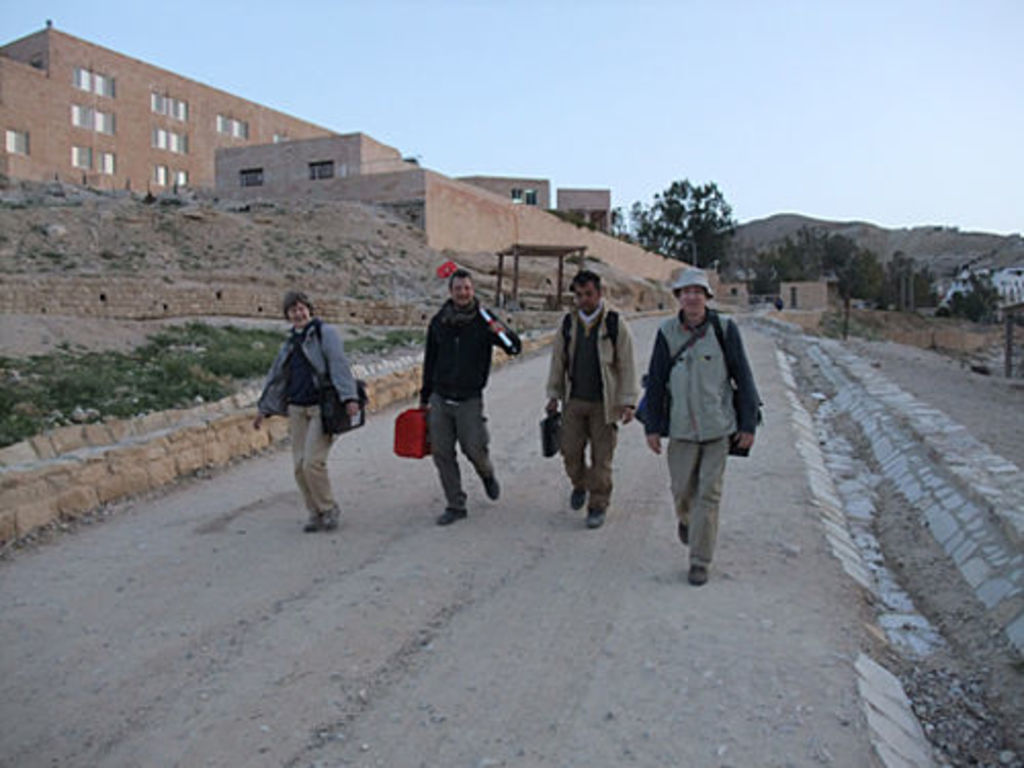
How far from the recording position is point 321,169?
36750 mm

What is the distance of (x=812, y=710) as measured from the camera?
3225 millimetres

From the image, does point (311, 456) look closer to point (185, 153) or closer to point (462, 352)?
point (462, 352)

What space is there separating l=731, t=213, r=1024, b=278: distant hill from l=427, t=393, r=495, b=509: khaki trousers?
98.1 metres

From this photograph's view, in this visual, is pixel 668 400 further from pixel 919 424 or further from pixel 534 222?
pixel 534 222

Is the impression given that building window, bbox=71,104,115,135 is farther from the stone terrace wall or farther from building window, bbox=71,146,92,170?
the stone terrace wall

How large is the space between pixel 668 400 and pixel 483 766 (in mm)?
2473

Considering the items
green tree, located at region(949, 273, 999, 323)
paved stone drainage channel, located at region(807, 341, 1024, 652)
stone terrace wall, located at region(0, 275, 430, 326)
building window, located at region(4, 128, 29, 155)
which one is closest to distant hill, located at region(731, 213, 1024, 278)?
green tree, located at region(949, 273, 999, 323)

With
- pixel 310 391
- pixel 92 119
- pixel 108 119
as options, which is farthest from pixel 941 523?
pixel 108 119

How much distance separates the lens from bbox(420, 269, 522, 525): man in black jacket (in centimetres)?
573

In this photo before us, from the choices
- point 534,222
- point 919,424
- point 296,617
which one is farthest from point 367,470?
point 534,222

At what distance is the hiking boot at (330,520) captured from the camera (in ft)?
18.8

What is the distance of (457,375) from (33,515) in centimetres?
311

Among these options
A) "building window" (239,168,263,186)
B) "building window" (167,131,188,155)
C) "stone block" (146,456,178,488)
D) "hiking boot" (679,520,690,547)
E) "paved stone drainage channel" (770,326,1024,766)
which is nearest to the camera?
"paved stone drainage channel" (770,326,1024,766)

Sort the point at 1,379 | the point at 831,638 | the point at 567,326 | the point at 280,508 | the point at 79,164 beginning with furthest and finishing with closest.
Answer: the point at 79,164
the point at 1,379
the point at 280,508
the point at 567,326
the point at 831,638
